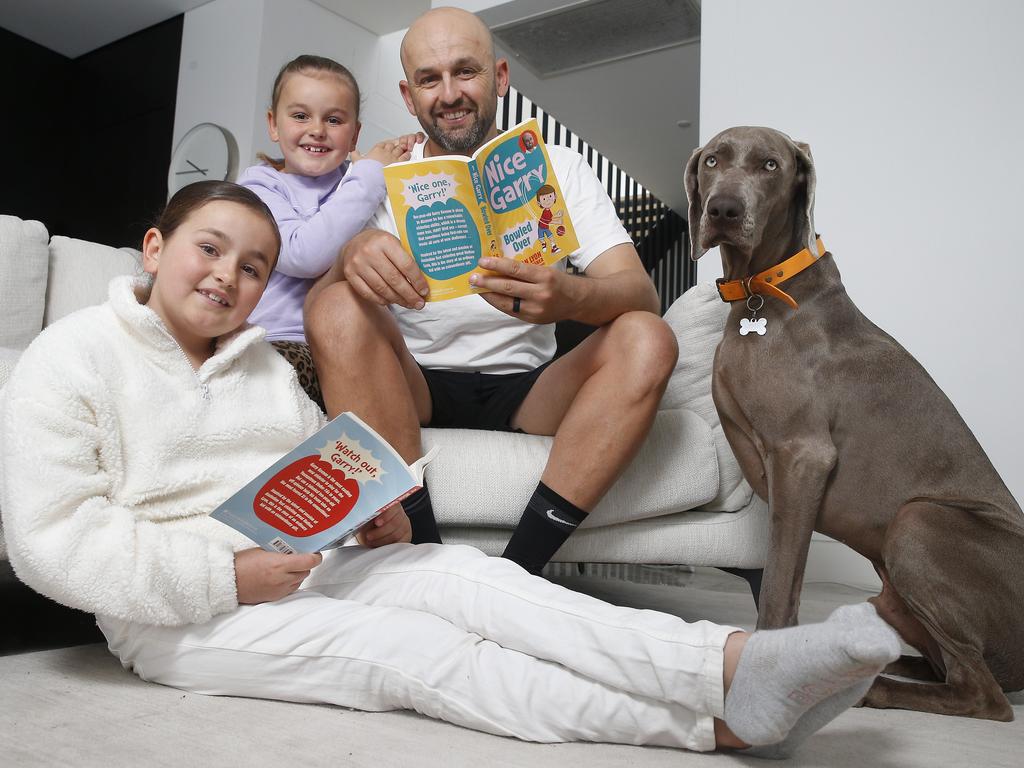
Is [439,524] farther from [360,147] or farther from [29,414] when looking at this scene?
[360,147]

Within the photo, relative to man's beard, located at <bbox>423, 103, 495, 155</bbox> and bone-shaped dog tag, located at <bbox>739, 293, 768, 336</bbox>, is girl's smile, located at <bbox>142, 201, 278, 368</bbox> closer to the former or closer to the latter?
man's beard, located at <bbox>423, 103, 495, 155</bbox>

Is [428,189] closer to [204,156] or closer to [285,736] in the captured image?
[285,736]

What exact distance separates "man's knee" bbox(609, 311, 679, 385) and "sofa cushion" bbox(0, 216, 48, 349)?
1.50 meters

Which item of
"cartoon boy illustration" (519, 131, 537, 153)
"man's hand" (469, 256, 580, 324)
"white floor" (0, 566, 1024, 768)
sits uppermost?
"cartoon boy illustration" (519, 131, 537, 153)

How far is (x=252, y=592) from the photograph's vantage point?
104 centimetres

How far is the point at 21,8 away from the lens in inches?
186

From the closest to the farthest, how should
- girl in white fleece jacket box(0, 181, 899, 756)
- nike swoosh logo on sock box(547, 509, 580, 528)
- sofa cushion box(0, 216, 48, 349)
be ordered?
girl in white fleece jacket box(0, 181, 899, 756)
nike swoosh logo on sock box(547, 509, 580, 528)
sofa cushion box(0, 216, 48, 349)

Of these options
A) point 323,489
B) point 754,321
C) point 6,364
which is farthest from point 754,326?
point 6,364

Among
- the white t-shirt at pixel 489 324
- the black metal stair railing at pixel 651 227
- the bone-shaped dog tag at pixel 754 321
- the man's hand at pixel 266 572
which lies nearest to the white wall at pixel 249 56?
the black metal stair railing at pixel 651 227

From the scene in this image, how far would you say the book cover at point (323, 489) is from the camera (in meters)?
0.96

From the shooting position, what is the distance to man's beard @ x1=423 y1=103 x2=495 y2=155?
1792mm

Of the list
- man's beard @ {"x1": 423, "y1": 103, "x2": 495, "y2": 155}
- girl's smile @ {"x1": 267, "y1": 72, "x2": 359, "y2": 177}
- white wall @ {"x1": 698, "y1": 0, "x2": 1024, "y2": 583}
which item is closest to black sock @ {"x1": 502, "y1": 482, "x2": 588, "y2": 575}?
man's beard @ {"x1": 423, "y1": 103, "x2": 495, "y2": 155}

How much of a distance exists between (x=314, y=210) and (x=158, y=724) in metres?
1.13

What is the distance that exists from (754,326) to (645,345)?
21 centimetres
